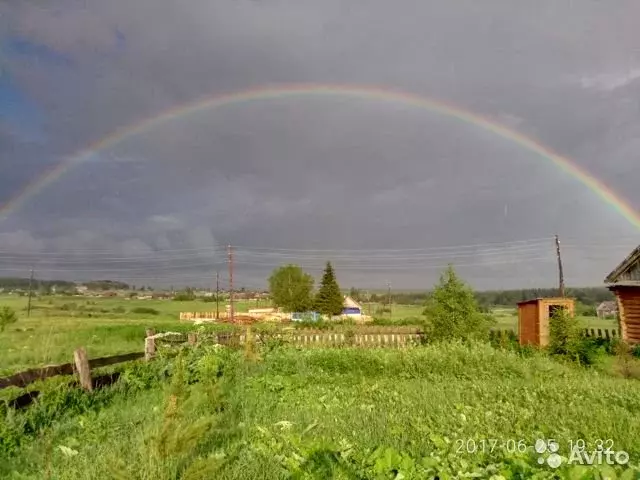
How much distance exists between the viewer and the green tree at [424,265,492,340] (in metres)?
21.5

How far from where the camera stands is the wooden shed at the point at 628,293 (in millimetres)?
24391

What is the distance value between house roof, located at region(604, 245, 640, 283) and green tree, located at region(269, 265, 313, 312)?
6516 centimetres

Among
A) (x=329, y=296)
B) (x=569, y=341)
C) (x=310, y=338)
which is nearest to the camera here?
(x=569, y=341)

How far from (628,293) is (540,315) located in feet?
23.9

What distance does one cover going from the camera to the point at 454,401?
9.13 meters

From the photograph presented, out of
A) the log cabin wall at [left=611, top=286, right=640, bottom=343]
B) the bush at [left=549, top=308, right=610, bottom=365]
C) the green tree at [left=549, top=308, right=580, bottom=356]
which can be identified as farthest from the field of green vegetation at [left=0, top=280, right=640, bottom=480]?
the log cabin wall at [left=611, top=286, right=640, bottom=343]

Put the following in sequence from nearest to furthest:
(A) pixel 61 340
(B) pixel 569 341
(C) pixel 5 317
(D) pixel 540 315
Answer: (B) pixel 569 341, (C) pixel 5 317, (D) pixel 540 315, (A) pixel 61 340

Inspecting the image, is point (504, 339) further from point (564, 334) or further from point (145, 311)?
point (145, 311)

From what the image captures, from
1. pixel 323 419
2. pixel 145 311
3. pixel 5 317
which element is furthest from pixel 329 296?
pixel 323 419

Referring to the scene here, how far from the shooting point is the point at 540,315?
20.6 meters

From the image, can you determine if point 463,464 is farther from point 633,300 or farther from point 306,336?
point 633,300

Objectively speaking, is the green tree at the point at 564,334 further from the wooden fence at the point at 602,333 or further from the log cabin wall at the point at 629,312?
the wooden fence at the point at 602,333

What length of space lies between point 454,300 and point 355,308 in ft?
275
